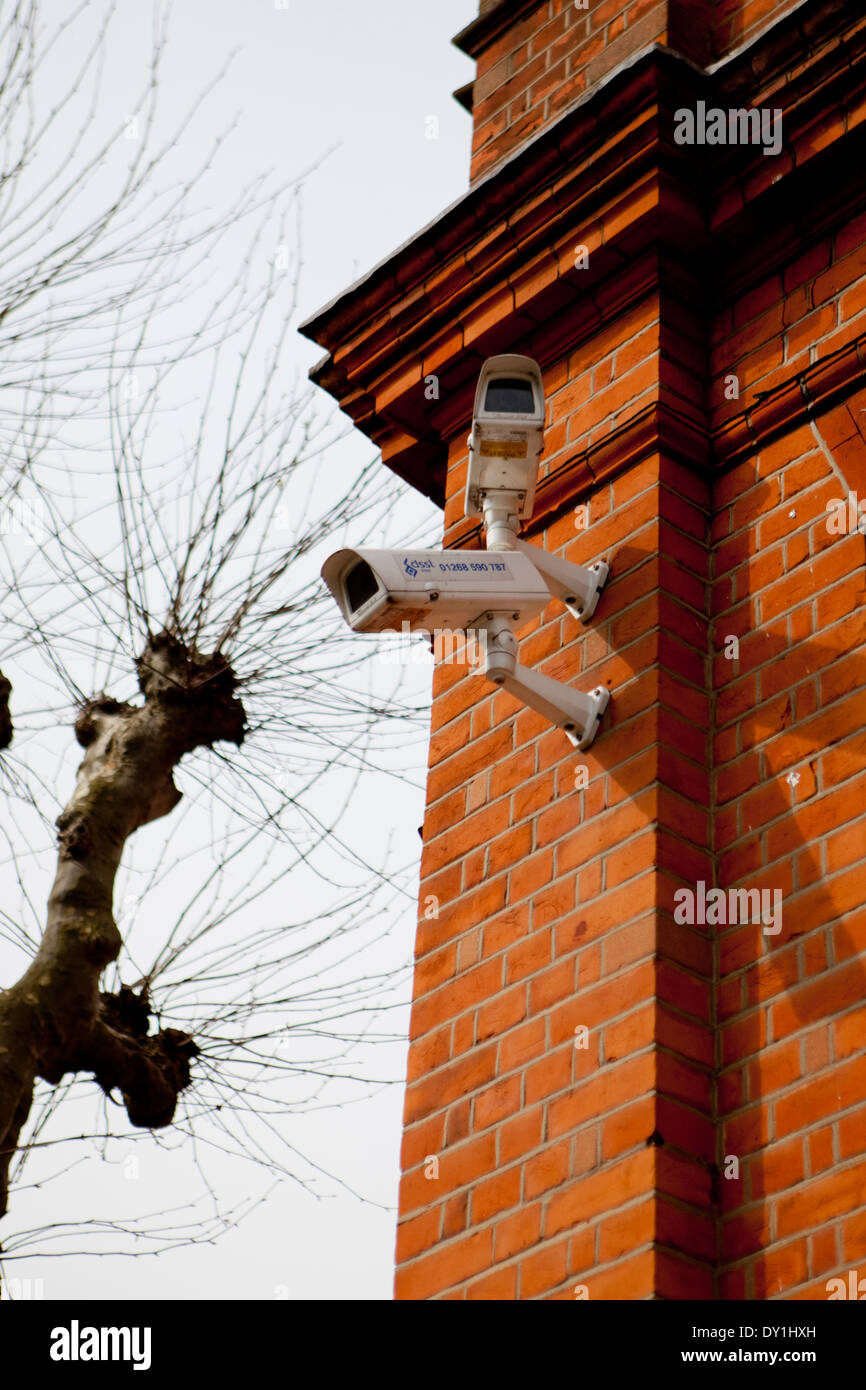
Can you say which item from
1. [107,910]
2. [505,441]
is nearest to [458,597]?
[505,441]

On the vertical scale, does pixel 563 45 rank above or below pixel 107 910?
above

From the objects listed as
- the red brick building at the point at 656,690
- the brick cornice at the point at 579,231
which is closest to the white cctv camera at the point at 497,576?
the red brick building at the point at 656,690

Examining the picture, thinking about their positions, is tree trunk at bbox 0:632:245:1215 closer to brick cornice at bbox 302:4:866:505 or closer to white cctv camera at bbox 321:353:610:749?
brick cornice at bbox 302:4:866:505

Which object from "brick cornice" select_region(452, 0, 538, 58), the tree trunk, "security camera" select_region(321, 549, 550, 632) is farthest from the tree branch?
"brick cornice" select_region(452, 0, 538, 58)

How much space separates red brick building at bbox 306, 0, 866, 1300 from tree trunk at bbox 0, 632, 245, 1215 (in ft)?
4.13

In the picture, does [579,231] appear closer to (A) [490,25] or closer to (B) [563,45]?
(B) [563,45]

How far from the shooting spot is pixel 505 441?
13.1 feet

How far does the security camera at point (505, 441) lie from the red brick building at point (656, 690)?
0.98ft

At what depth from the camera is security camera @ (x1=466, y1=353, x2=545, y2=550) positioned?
13.0 feet

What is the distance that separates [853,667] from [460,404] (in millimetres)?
1721

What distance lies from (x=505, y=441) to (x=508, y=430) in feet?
0.10

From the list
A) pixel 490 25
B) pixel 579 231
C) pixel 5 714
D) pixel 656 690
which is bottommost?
pixel 656 690

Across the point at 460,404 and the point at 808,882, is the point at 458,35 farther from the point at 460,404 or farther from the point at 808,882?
the point at 808,882

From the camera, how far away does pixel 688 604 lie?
4.04 m
